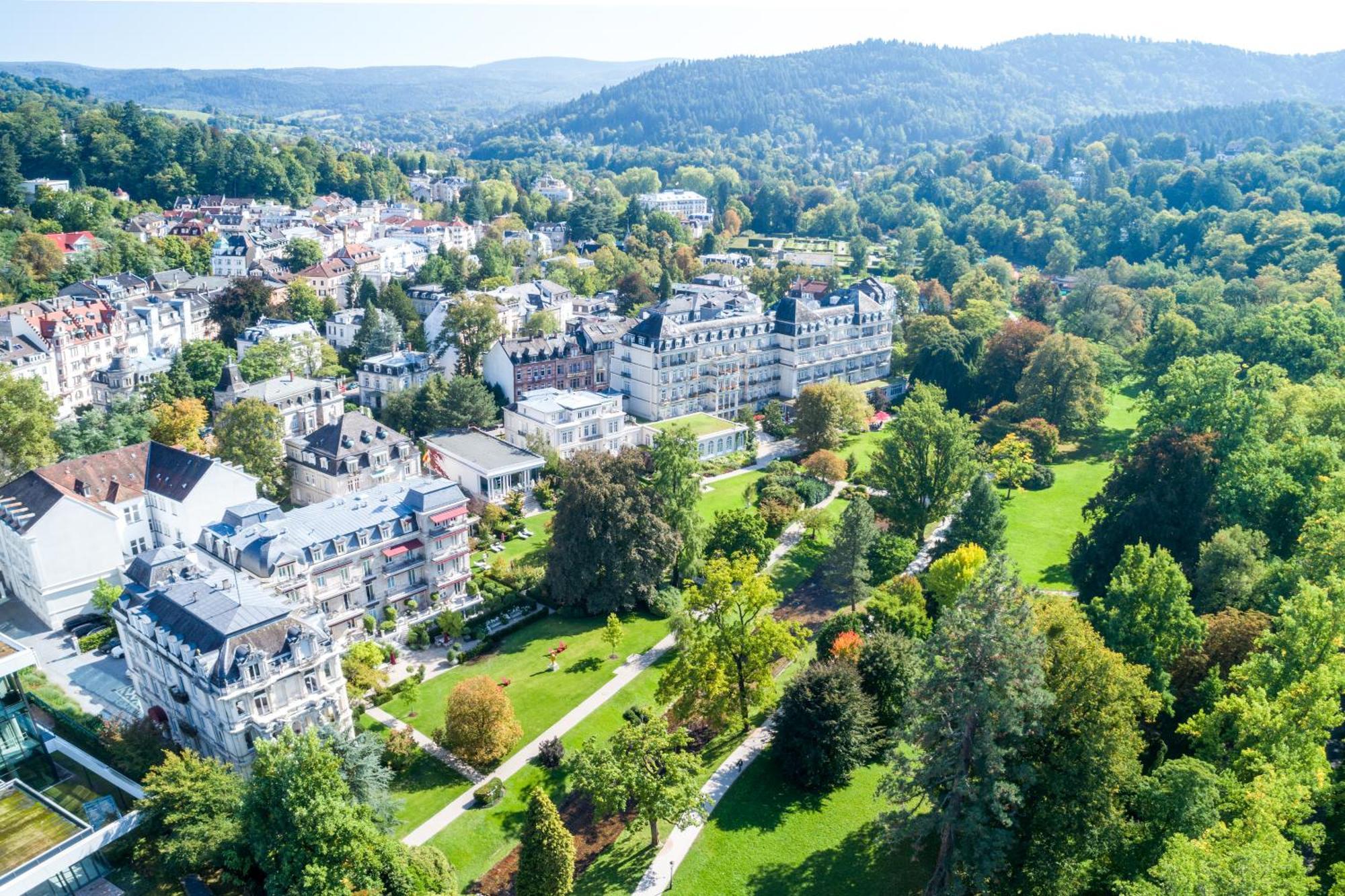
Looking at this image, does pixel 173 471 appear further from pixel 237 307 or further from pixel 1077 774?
pixel 1077 774

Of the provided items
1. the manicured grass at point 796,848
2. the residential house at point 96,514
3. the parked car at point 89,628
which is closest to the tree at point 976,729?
the manicured grass at point 796,848

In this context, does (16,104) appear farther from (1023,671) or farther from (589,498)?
(1023,671)

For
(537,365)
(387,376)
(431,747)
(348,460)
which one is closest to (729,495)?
(537,365)

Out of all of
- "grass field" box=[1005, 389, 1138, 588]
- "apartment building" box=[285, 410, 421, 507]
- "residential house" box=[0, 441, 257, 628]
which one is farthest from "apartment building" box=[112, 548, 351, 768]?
"grass field" box=[1005, 389, 1138, 588]

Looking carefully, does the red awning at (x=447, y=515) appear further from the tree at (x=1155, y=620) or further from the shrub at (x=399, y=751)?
the tree at (x=1155, y=620)

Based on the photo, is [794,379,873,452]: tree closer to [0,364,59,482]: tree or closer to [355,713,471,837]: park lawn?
[355,713,471,837]: park lawn

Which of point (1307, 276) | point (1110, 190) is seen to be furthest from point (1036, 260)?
point (1307, 276)
